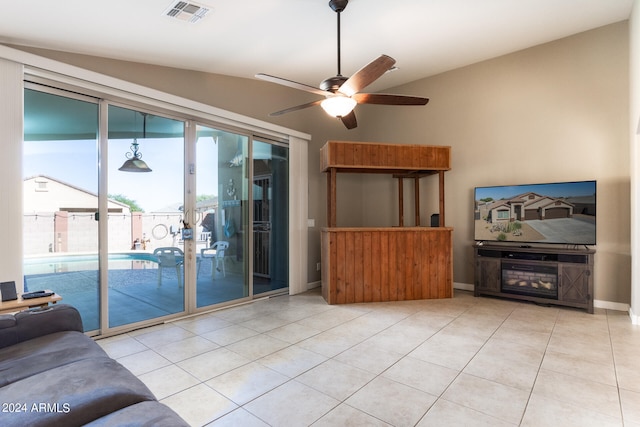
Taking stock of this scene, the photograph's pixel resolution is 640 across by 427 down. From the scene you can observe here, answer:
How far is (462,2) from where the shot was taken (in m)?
3.04

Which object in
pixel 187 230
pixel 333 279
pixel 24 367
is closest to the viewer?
pixel 24 367

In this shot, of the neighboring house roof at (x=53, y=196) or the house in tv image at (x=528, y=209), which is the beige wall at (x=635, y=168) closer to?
the house in tv image at (x=528, y=209)

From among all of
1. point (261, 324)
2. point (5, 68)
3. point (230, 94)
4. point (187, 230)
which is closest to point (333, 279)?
point (261, 324)

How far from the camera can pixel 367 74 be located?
2.39 metres

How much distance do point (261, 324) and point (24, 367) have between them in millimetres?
2187

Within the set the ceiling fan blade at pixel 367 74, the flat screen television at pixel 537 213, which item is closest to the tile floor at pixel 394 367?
the flat screen television at pixel 537 213

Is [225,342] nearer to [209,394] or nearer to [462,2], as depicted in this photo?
[209,394]

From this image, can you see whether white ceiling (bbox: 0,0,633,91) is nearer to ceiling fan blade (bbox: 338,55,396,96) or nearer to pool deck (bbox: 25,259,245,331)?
ceiling fan blade (bbox: 338,55,396,96)

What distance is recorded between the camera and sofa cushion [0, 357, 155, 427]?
3.59 feet

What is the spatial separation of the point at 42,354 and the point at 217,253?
2.57 m

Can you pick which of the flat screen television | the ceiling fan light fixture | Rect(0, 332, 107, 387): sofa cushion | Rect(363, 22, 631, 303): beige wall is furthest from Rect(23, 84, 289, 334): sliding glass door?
the flat screen television

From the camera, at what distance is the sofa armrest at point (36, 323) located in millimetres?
1768

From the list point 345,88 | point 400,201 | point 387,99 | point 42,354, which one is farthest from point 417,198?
point 42,354

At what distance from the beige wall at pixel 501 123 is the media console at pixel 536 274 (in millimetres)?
395
